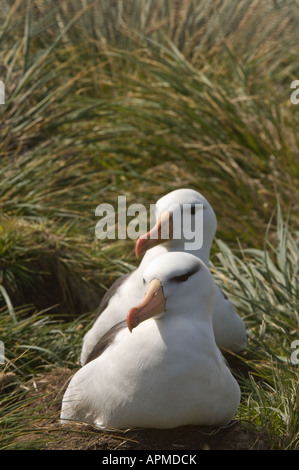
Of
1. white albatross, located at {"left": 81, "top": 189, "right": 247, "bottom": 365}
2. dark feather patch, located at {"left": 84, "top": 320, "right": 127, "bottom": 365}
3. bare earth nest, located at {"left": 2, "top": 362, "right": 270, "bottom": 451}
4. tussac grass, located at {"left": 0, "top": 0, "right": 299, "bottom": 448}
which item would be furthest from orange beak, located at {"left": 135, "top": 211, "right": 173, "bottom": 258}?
bare earth nest, located at {"left": 2, "top": 362, "right": 270, "bottom": 451}

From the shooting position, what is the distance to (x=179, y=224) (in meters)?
4.02

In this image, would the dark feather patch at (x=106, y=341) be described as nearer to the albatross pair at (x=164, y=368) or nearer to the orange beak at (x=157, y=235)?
the albatross pair at (x=164, y=368)

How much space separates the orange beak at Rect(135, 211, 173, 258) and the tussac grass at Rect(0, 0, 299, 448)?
689 mm

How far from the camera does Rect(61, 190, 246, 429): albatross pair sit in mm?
2971

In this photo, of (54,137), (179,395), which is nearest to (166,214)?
(179,395)

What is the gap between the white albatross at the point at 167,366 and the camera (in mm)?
2971

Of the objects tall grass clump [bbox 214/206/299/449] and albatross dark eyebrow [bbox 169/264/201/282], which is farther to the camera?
tall grass clump [bbox 214/206/299/449]

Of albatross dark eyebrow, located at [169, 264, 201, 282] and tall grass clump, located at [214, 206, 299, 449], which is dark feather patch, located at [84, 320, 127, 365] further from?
tall grass clump, located at [214, 206, 299, 449]

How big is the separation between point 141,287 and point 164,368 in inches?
35.7

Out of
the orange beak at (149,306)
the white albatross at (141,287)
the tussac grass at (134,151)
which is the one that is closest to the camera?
the orange beak at (149,306)

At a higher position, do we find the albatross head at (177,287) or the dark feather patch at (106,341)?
the albatross head at (177,287)

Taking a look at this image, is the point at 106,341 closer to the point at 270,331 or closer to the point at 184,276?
the point at 184,276

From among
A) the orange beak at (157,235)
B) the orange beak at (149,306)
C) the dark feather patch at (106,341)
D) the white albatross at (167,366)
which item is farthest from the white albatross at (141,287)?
the orange beak at (149,306)

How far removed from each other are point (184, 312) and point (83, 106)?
349cm
